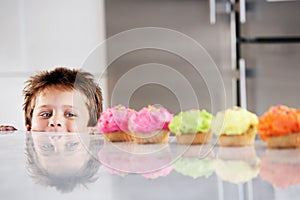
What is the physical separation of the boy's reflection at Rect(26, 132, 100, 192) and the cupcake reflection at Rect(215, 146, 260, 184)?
6.0 inches

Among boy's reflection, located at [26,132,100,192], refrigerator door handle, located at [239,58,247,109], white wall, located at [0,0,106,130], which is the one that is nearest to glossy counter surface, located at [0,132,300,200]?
boy's reflection, located at [26,132,100,192]

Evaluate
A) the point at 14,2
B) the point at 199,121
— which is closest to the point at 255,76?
the point at 14,2

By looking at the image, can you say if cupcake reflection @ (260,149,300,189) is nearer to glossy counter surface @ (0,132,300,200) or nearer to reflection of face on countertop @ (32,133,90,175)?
glossy counter surface @ (0,132,300,200)

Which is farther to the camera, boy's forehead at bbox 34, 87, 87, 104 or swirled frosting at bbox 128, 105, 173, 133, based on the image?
boy's forehead at bbox 34, 87, 87, 104

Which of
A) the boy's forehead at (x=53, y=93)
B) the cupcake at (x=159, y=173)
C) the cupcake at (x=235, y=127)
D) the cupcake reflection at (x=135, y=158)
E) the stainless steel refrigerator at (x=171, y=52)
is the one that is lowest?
the cupcake at (x=159, y=173)

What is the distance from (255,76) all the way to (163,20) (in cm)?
48

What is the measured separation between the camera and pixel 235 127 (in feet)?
2.27

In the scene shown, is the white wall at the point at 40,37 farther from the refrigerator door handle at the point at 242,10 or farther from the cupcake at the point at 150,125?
the cupcake at the point at 150,125

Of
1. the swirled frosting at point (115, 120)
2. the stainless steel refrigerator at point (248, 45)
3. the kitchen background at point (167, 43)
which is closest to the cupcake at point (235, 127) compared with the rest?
the swirled frosting at point (115, 120)

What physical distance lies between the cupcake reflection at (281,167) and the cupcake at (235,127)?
0.05 meters

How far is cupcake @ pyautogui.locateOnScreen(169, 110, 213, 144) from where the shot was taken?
2.32 feet

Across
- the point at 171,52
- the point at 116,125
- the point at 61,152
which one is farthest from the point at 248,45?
the point at 61,152

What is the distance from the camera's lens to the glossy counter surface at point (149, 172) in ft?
1.47

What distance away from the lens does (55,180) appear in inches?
20.0
